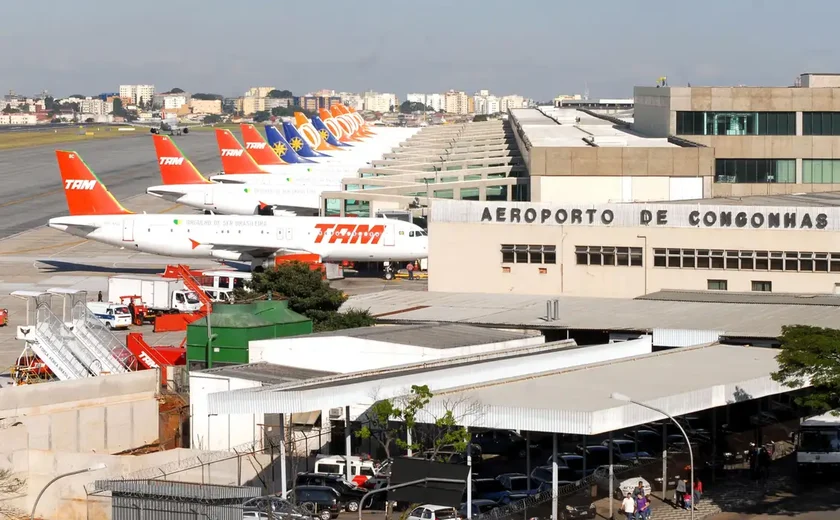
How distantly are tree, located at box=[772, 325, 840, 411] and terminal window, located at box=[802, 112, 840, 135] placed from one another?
68321mm

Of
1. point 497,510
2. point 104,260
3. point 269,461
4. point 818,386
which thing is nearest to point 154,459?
point 269,461

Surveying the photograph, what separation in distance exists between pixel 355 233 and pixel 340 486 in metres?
55.8

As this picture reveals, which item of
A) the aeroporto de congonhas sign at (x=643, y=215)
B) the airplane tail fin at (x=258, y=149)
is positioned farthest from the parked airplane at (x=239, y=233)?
the airplane tail fin at (x=258, y=149)

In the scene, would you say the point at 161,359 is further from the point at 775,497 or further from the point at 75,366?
the point at 775,497

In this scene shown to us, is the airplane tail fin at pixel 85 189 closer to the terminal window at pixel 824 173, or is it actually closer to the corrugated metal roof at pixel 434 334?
the corrugated metal roof at pixel 434 334

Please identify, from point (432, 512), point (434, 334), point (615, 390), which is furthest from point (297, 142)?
point (432, 512)

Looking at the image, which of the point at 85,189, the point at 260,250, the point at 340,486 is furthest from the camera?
the point at 85,189

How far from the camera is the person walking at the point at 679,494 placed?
41.9 meters

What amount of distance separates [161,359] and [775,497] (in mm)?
30633

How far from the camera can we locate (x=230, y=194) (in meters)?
127

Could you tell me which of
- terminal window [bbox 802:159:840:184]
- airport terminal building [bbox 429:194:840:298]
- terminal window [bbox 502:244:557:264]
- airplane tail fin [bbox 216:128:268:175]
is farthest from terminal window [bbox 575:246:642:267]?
airplane tail fin [bbox 216:128:268:175]

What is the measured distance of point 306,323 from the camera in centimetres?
5969

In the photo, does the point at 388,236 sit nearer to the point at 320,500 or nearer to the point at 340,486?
the point at 340,486

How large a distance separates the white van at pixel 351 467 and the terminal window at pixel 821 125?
247 feet
